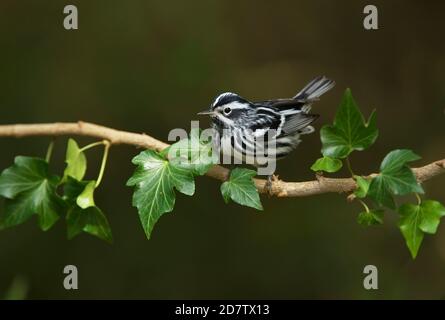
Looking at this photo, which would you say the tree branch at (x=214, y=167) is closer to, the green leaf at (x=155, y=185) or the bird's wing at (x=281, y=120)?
the green leaf at (x=155, y=185)

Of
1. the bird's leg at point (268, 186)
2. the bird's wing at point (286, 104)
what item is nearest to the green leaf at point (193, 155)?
the bird's leg at point (268, 186)

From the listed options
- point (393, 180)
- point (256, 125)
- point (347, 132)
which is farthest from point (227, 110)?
point (393, 180)

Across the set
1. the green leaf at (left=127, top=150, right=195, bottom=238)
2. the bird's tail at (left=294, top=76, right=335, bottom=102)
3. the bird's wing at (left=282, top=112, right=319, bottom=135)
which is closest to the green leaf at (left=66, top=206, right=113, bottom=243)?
the green leaf at (left=127, top=150, right=195, bottom=238)

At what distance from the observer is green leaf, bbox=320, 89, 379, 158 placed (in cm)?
161

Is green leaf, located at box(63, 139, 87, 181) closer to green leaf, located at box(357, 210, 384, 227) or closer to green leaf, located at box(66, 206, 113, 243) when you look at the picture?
green leaf, located at box(66, 206, 113, 243)

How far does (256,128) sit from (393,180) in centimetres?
70

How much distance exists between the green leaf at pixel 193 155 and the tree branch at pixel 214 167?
0.30 feet

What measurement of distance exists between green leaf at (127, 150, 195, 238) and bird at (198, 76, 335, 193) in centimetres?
37

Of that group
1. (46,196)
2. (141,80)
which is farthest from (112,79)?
(46,196)

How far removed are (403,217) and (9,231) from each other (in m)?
2.39

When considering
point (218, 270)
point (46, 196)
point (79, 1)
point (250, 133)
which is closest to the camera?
point (46, 196)

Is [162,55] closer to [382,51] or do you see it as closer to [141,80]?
[141,80]

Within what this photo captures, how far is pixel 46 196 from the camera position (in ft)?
6.07

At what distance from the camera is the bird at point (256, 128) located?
216cm
